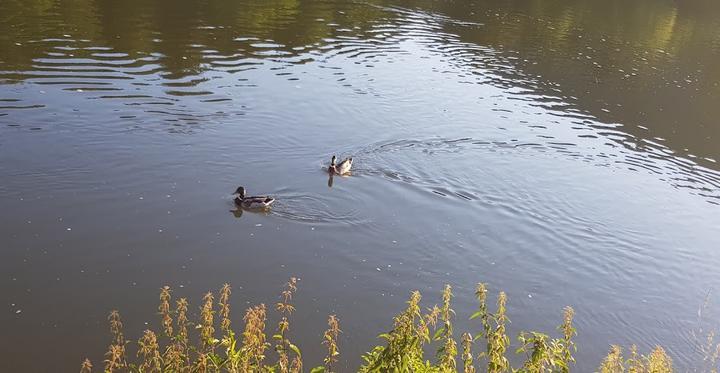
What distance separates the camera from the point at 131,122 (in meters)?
21.7

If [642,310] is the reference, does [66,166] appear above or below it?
above

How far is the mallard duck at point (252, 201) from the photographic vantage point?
56.3ft

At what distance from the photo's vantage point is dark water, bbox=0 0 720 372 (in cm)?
1412

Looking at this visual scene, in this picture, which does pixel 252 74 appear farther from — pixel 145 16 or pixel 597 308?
pixel 597 308

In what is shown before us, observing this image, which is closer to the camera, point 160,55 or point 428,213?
point 428,213

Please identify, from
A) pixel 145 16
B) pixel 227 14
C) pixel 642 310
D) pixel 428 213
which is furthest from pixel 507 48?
pixel 642 310

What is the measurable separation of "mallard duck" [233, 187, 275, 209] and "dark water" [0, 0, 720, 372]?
343mm

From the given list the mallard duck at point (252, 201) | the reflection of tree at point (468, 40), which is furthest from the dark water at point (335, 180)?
the mallard duck at point (252, 201)

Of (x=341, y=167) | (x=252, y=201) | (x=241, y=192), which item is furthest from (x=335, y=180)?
(x=252, y=201)

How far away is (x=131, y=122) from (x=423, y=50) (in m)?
18.6

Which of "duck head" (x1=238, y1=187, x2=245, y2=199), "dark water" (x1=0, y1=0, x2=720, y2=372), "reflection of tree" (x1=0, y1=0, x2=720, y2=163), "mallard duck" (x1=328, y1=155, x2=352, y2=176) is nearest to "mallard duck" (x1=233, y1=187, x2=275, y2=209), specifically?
"duck head" (x1=238, y1=187, x2=245, y2=199)

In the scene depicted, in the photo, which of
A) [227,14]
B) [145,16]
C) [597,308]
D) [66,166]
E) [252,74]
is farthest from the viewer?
[227,14]

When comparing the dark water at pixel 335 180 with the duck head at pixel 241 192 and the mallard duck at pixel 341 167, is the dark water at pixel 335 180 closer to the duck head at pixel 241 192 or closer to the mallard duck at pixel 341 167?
the mallard duck at pixel 341 167

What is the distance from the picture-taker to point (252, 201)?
1716cm
